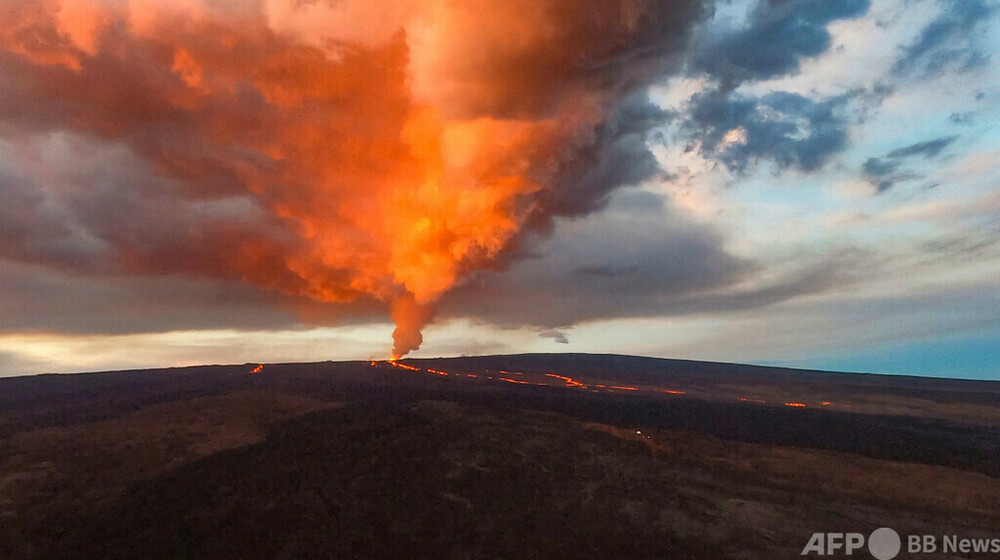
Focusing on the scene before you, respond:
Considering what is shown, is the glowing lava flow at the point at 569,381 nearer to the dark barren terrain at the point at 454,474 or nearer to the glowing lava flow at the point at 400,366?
the dark barren terrain at the point at 454,474

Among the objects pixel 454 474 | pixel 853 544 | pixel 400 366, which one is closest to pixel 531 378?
pixel 400 366

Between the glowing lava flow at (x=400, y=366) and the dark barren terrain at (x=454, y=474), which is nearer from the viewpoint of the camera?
the dark barren terrain at (x=454, y=474)

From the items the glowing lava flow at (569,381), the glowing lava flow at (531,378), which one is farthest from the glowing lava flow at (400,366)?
the glowing lava flow at (569,381)

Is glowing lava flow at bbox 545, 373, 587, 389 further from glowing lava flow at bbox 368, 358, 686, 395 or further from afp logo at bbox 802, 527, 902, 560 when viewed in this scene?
afp logo at bbox 802, 527, 902, 560

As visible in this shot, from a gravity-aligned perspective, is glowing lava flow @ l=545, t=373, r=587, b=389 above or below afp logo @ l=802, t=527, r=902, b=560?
above

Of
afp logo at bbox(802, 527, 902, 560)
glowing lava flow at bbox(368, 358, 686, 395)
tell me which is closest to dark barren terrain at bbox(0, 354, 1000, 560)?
afp logo at bbox(802, 527, 902, 560)

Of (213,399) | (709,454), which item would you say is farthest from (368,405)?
(709,454)

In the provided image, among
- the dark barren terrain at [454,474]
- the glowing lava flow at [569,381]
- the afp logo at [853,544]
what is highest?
the glowing lava flow at [569,381]
